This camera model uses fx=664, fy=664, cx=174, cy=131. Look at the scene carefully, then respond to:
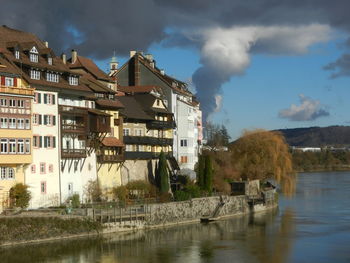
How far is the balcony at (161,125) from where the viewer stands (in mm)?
84762

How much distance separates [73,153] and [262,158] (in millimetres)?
38792

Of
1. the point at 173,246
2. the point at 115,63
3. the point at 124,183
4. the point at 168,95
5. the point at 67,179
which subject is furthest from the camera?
the point at 115,63

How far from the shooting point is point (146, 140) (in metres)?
82.9

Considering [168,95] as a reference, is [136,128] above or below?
below

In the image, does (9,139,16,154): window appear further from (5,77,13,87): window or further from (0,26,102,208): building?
(5,77,13,87): window

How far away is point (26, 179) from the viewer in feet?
205

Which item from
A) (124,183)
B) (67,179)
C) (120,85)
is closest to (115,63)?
(120,85)

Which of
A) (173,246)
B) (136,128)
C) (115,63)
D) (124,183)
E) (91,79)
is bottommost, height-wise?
(173,246)

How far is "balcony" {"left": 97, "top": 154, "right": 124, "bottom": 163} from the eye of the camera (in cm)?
7344

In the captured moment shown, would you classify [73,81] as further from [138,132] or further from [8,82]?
[138,132]

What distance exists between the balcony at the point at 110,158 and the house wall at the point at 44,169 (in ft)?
25.5

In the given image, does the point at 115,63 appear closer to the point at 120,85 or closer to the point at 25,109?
the point at 120,85

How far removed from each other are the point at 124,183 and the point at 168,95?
2133 centimetres

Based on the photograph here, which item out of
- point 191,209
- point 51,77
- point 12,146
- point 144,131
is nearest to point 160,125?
point 144,131
